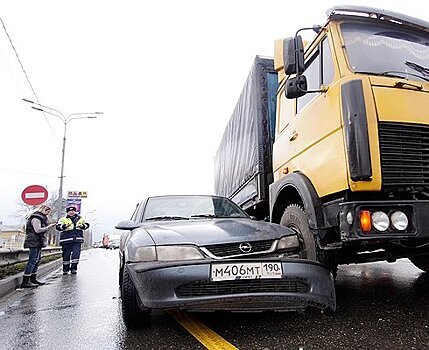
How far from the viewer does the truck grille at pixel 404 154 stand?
296 centimetres

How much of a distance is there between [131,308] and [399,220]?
2222mm

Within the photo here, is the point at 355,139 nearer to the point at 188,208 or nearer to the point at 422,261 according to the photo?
the point at 188,208

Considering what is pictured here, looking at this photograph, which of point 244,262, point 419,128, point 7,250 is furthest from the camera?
point 7,250

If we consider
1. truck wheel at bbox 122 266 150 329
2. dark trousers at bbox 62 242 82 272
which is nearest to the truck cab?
truck wheel at bbox 122 266 150 329

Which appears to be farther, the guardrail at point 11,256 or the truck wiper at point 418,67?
the guardrail at point 11,256

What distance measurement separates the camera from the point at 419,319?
3295mm

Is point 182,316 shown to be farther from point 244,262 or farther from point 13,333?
point 13,333

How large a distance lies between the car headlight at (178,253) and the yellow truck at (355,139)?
1097 mm

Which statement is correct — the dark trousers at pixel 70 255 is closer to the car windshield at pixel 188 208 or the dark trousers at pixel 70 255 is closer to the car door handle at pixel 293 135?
the car windshield at pixel 188 208

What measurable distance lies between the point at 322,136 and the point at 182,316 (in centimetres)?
216

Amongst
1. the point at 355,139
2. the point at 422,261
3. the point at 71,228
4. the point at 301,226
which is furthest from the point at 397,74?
the point at 71,228

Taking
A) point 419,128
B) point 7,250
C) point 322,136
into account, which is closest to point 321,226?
point 322,136

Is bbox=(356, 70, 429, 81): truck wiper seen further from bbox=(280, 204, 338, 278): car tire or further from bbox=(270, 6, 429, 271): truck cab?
bbox=(280, 204, 338, 278): car tire

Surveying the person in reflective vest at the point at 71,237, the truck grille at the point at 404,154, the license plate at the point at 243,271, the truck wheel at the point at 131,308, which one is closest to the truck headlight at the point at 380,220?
the truck grille at the point at 404,154
